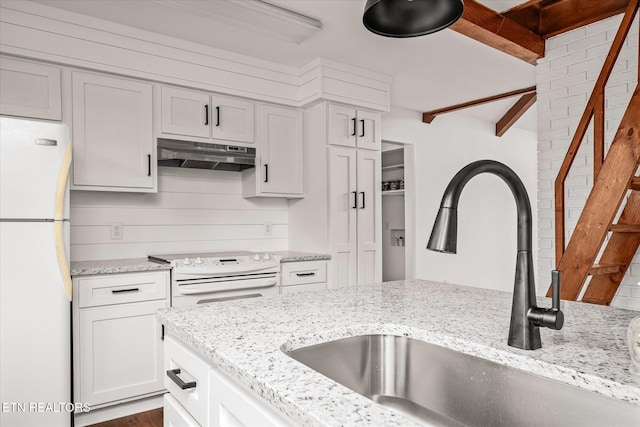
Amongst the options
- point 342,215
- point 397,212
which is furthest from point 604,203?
point 397,212

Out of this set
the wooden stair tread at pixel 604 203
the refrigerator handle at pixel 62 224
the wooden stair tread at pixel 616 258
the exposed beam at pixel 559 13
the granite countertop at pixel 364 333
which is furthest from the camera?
the exposed beam at pixel 559 13

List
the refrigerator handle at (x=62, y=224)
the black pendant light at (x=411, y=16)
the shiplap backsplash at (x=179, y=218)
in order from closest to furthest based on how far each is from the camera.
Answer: the black pendant light at (x=411, y=16), the refrigerator handle at (x=62, y=224), the shiplap backsplash at (x=179, y=218)

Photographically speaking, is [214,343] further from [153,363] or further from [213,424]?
[153,363]

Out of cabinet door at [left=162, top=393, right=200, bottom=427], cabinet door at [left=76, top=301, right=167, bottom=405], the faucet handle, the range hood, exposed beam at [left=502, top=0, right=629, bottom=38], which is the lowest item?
cabinet door at [left=76, top=301, right=167, bottom=405]

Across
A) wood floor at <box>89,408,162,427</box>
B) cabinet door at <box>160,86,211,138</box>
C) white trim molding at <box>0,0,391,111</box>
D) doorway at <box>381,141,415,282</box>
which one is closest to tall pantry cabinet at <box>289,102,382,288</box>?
white trim molding at <box>0,0,391,111</box>

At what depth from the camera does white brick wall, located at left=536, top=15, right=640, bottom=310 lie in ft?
9.51

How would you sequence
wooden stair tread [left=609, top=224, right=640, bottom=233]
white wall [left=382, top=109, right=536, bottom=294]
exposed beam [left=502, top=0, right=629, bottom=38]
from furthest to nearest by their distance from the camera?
white wall [left=382, top=109, right=536, bottom=294] → exposed beam [left=502, top=0, right=629, bottom=38] → wooden stair tread [left=609, top=224, right=640, bottom=233]

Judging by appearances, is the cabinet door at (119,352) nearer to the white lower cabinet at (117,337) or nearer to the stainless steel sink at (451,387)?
the white lower cabinet at (117,337)

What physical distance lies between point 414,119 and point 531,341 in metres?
4.52

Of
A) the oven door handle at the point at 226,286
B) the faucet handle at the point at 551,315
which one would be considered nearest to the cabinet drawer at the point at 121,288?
the oven door handle at the point at 226,286

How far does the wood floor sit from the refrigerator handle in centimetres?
86

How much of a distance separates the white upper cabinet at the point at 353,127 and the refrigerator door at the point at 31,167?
2.01m

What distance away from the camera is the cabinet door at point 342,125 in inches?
146

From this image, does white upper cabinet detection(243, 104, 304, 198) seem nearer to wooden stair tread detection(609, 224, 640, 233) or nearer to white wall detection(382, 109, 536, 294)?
white wall detection(382, 109, 536, 294)
